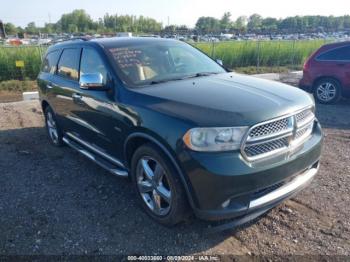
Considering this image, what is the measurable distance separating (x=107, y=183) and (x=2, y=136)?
3.49m

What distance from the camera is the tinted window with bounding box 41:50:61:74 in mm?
5469

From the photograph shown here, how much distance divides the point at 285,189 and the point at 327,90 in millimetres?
6810

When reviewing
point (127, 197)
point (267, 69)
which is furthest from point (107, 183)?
point (267, 69)

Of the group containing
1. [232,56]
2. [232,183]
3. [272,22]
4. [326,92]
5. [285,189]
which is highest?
[272,22]

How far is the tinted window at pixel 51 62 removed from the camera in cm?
547

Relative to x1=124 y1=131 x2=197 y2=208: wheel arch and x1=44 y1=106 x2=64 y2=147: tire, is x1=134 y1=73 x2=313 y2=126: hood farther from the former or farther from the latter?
x1=44 y1=106 x2=64 y2=147: tire

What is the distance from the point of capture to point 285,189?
9.85ft

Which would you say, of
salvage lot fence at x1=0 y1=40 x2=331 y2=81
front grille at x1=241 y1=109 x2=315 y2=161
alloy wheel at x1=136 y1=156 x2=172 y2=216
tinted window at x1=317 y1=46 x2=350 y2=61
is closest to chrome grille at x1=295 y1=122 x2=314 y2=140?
front grille at x1=241 y1=109 x2=315 y2=161

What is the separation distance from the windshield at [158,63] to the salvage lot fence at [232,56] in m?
10.3

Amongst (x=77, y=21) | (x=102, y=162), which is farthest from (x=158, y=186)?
(x=77, y=21)

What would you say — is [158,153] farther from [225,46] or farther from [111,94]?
[225,46]

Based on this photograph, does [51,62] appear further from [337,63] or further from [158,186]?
[337,63]

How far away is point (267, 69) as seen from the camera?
55.8 feet

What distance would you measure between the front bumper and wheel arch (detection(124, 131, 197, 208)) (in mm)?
62
